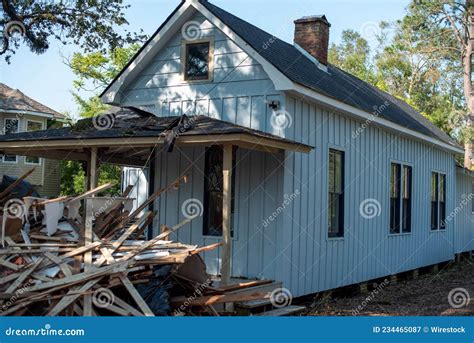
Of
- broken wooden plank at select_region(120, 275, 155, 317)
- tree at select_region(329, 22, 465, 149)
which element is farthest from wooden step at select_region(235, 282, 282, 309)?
tree at select_region(329, 22, 465, 149)

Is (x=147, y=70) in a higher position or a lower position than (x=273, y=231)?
higher

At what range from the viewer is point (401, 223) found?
54.7 feet

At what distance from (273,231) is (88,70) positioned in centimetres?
3141

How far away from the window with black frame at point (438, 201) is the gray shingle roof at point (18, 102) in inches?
777

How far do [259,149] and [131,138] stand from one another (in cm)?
227

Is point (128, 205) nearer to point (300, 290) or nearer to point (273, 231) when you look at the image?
point (273, 231)

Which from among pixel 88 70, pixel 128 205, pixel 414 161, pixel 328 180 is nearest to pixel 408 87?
pixel 88 70

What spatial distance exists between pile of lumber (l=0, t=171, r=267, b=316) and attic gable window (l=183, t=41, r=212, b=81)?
146 inches

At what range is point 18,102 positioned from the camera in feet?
99.8

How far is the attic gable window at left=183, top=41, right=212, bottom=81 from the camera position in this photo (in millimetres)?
12413

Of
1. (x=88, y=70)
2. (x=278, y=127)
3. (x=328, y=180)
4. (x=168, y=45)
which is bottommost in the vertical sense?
(x=328, y=180)

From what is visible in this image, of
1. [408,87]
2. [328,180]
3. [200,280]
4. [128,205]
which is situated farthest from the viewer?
[408,87]

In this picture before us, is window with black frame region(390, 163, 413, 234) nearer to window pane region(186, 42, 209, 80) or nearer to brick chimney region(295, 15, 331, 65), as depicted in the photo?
brick chimney region(295, 15, 331, 65)

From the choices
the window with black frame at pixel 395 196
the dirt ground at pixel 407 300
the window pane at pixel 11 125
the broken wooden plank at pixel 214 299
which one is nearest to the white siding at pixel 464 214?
the dirt ground at pixel 407 300
